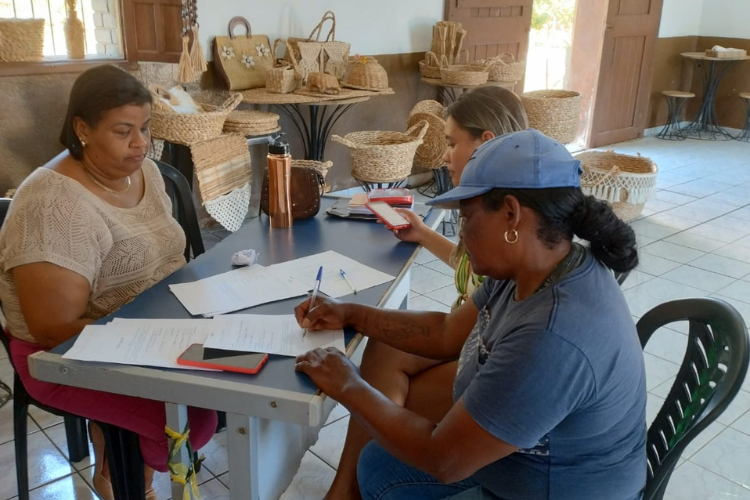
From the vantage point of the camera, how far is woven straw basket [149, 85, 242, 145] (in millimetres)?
3271

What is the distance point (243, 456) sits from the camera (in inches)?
50.2

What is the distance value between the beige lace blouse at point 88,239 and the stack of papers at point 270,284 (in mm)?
232

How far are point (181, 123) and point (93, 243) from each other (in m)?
1.83

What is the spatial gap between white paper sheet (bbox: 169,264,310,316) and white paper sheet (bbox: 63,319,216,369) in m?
0.08

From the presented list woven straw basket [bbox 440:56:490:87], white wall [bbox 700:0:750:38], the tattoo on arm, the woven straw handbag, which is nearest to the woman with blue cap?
the tattoo on arm

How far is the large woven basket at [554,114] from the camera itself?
198 inches

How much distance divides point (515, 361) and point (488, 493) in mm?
337

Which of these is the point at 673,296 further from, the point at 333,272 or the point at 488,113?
the point at 333,272

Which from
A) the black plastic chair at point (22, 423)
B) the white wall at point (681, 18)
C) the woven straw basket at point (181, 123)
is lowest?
the black plastic chair at point (22, 423)

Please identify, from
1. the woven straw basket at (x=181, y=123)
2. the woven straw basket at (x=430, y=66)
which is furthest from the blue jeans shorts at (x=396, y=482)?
the woven straw basket at (x=430, y=66)

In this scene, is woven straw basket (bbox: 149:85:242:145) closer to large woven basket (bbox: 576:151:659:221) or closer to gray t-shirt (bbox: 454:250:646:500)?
large woven basket (bbox: 576:151:659:221)

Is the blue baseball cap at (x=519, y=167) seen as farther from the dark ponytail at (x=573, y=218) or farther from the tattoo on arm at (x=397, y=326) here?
the tattoo on arm at (x=397, y=326)

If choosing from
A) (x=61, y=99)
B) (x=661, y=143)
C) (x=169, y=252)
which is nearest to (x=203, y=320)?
(x=169, y=252)

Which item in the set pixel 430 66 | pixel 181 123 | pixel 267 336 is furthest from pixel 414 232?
pixel 430 66
